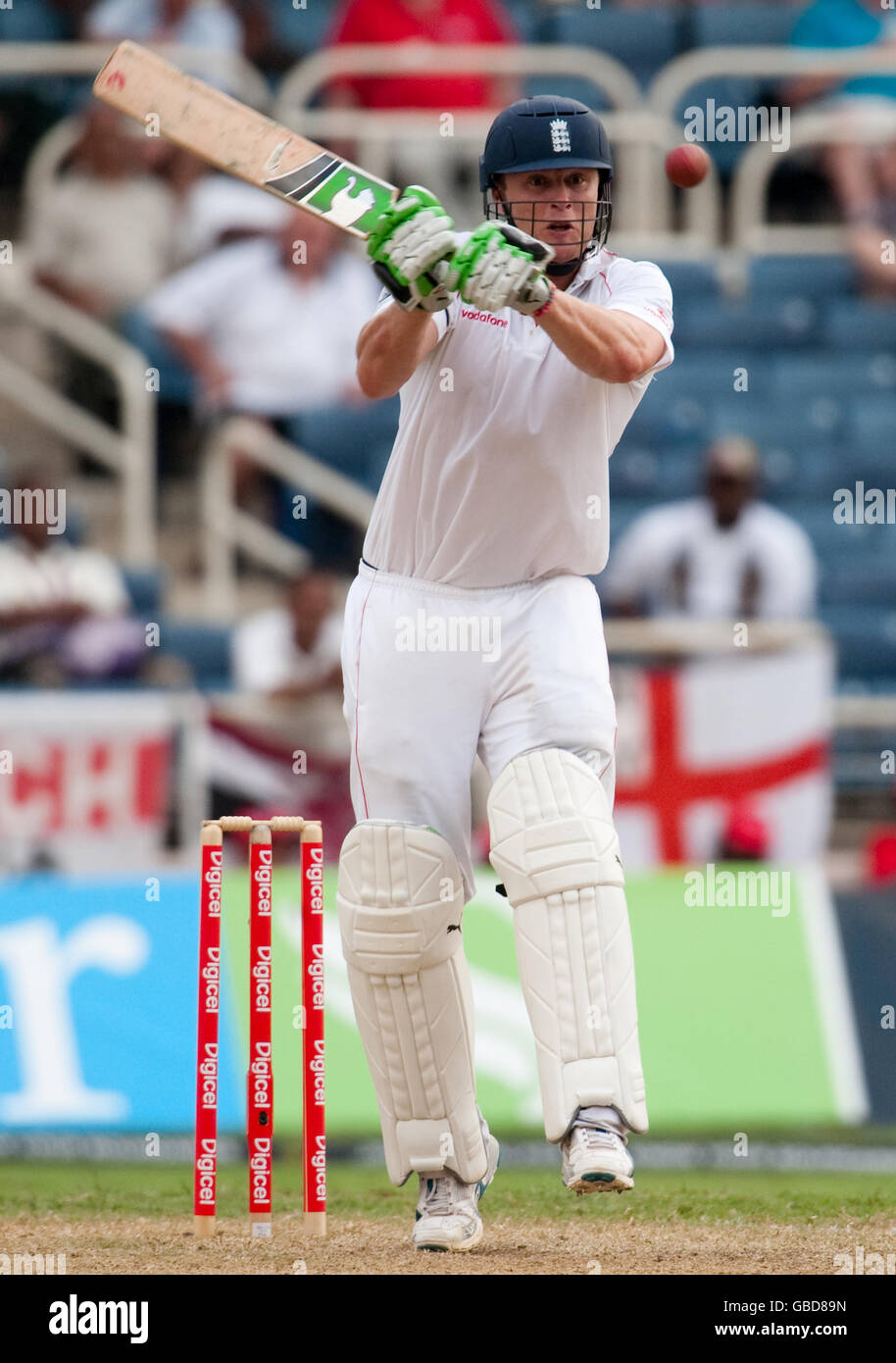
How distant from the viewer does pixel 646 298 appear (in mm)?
4555

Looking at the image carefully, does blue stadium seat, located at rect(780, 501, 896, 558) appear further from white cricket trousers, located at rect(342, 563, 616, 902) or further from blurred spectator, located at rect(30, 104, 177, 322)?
white cricket trousers, located at rect(342, 563, 616, 902)

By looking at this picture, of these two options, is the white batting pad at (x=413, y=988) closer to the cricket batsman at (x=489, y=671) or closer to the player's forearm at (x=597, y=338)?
the cricket batsman at (x=489, y=671)

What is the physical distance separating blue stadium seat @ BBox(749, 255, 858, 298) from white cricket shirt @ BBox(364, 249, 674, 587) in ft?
19.3

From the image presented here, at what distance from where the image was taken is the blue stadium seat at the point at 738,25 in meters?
10.9

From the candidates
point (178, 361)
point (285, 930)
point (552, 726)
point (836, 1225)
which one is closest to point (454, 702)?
point (552, 726)

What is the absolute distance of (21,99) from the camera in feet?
34.4

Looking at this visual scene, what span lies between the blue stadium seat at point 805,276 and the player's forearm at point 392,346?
6162 millimetres

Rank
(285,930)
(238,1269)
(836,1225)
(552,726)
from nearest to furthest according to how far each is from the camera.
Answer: (238,1269), (552,726), (836,1225), (285,930)

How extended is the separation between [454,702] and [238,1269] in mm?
1178

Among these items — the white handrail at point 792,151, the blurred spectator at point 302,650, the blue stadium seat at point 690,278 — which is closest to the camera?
the blurred spectator at point 302,650

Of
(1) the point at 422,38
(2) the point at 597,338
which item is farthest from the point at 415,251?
(1) the point at 422,38

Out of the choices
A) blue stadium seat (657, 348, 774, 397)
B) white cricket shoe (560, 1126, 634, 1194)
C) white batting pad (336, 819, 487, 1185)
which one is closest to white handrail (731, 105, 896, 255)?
blue stadium seat (657, 348, 774, 397)

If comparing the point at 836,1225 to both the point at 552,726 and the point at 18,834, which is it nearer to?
the point at 552,726

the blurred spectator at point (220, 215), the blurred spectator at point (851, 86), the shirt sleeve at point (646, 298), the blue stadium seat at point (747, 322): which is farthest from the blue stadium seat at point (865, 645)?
the shirt sleeve at point (646, 298)
